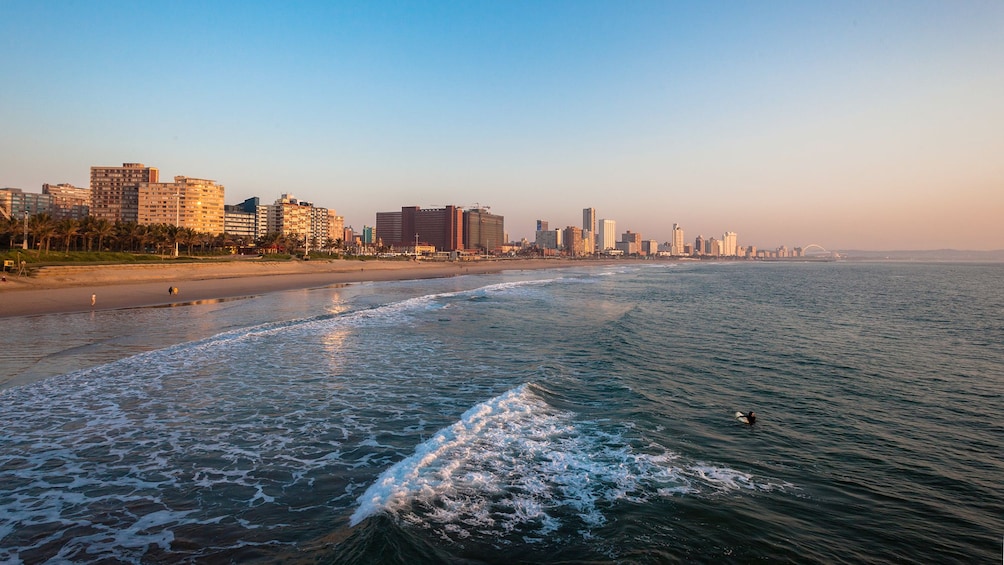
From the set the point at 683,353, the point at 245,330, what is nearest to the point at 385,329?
the point at 245,330

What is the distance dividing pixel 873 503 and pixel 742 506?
194 cm

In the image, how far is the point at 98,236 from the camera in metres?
71.0

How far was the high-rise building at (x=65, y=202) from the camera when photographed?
167750 millimetres

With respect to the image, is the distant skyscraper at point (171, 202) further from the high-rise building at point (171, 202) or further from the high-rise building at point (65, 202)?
the high-rise building at point (65, 202)

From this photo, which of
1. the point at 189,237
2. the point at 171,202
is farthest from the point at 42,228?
the point at 171,202

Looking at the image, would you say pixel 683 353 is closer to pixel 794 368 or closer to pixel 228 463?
pixel 794 368

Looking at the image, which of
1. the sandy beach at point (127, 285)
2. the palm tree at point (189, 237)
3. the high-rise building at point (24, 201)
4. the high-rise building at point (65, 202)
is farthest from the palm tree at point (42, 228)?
the high-rise building at point (24, 201)

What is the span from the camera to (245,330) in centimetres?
2159

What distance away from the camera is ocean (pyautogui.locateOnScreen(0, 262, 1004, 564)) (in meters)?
5.92

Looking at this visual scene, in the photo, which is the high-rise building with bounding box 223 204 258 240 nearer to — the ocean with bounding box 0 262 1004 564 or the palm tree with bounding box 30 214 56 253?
the palm tree with bounding box 30 214 56 253

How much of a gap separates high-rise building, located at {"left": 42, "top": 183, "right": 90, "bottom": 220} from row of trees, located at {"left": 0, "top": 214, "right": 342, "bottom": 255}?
4246 inches

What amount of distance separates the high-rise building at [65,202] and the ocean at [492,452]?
643 feet

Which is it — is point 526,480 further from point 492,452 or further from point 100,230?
point 100,230

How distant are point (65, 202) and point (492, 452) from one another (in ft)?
791
